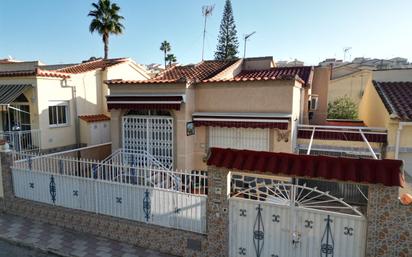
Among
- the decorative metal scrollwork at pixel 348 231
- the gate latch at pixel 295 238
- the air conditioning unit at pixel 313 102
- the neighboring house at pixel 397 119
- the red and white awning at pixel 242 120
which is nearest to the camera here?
the decorative metal scrollwork at pixel 348 231

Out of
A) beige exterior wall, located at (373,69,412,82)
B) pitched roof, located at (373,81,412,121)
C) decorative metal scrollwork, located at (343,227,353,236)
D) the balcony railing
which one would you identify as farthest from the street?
beige exterior wall, located at (373,69,412,82)

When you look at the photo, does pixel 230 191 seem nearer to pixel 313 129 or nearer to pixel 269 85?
pixel 269 85

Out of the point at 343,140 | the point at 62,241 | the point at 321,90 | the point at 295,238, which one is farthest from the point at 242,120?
the point at 321,90

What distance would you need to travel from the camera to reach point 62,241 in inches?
386

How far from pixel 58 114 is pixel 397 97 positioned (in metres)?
20.2

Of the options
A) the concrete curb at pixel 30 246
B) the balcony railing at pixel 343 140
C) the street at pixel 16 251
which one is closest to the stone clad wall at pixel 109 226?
the concrete curb at pixel 30 246

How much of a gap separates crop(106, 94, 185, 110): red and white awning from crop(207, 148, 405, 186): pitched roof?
7.17 meters

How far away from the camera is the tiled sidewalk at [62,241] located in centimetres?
902

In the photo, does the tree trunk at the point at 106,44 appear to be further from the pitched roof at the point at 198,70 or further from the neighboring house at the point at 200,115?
the neighboring house at the point at 200,115

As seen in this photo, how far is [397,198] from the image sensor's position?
6363 mm

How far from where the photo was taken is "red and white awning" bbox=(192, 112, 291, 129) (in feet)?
44.7

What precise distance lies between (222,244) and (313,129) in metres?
9.50

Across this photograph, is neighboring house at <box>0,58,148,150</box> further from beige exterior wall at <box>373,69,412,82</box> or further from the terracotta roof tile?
beige exterior wall at <box>373,69,412,82</box>

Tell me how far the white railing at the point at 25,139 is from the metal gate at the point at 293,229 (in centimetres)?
1428
